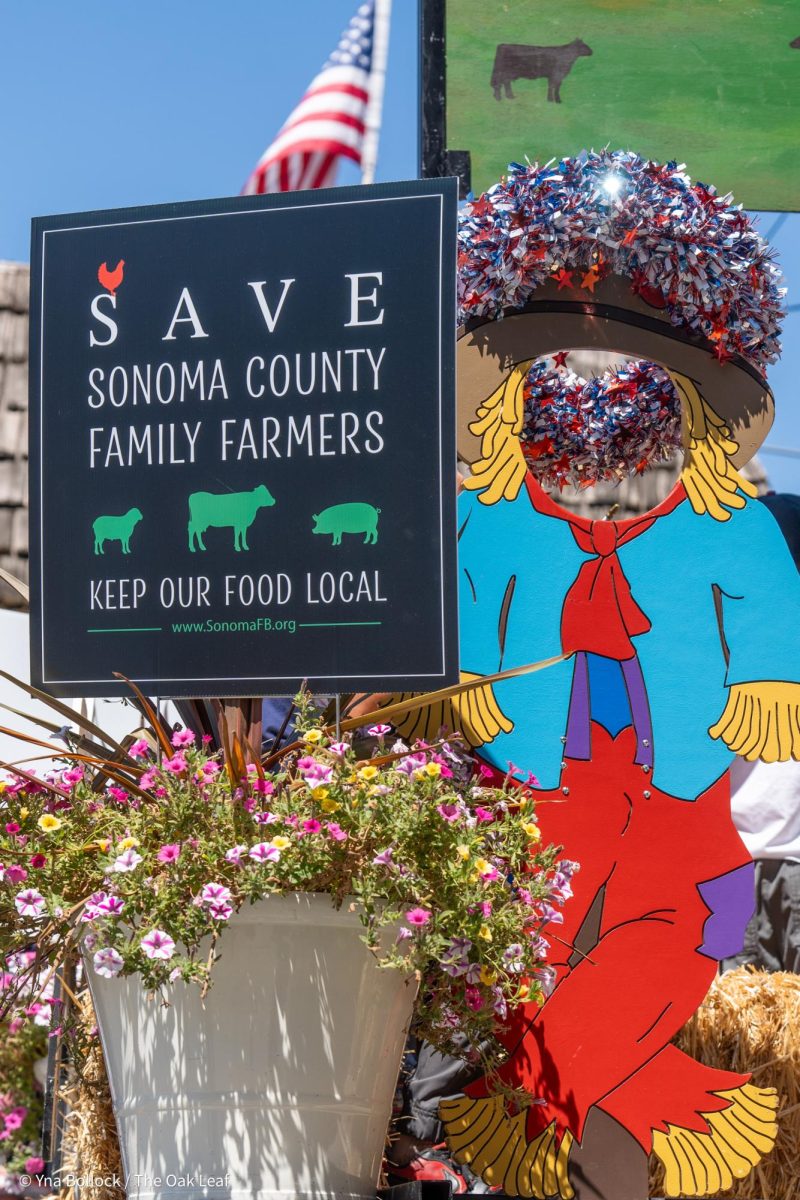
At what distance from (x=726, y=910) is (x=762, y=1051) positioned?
1.09 m

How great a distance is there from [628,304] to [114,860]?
65.6 inches

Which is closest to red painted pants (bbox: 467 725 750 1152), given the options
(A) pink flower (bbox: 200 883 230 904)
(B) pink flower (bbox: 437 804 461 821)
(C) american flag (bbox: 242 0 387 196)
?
(B) pink flower (bbox: 437 804 461 821)

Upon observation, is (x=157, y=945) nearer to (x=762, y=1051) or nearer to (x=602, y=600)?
(x=602, y=600)

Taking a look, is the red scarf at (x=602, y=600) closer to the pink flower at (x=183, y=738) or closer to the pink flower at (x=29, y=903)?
the pink flower at (x=183, y=738)

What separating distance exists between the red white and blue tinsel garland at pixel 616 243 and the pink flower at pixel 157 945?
1.55 metres

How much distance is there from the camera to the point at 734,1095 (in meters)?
2.72

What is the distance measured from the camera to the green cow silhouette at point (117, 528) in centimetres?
257

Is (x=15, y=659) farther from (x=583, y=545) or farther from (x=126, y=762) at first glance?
(x=583, y=545)

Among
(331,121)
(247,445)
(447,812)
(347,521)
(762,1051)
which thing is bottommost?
(762,1051)

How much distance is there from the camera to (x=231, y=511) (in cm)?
251

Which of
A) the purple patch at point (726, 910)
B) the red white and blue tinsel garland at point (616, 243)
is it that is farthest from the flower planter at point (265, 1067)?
the red white and blue tinsel garland at point (616, 243)

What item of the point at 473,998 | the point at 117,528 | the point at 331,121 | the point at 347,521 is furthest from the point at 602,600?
the point at 331,121

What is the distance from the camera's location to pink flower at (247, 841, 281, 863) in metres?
2.09

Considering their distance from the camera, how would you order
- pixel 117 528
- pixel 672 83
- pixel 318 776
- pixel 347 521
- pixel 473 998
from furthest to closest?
1. pixel 672 83
2. pixel 117 528
3. pixel 347 521
4. pixel 473 998
5. pixel 318 776
